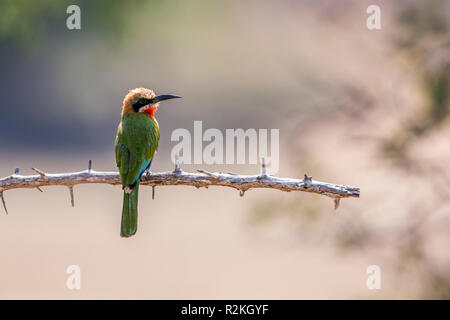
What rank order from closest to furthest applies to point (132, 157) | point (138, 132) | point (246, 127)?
point (132, 157)
point (138, 132)
point (246, 127)

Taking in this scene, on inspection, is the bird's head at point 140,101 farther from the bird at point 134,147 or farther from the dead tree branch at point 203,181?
the dead tree branch at point 203,181

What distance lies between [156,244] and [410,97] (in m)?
5.49

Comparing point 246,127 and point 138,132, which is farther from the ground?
point 246,127

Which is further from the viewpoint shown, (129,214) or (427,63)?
(427,63)

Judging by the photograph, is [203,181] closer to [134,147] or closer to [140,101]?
[134,147]

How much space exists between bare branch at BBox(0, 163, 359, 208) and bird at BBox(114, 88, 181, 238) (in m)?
0.09

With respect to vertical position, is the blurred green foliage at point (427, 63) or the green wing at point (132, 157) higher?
the blurred green foliage at point (427, 63)

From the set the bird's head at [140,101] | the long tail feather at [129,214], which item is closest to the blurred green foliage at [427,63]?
the bird's head at [140,101]

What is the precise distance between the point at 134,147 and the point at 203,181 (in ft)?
2.78

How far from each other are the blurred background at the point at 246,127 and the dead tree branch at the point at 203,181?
284 cm

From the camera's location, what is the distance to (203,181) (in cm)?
438

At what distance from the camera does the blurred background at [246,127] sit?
22.7ft

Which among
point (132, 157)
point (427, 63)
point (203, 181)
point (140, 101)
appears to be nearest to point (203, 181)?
point (203, 181)

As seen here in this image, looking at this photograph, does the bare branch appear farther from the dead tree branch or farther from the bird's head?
the bird's head
